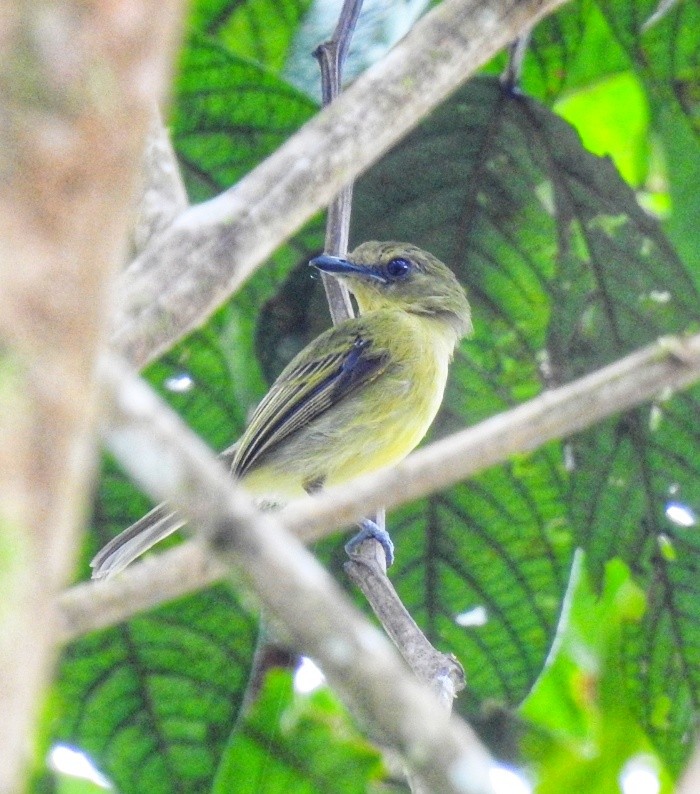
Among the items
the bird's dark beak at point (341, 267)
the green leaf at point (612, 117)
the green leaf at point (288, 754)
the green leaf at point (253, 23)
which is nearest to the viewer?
the green leaf at point (288, 754)

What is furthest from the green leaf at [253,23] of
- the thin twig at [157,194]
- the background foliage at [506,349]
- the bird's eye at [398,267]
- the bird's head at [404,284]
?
the thin twig at [157,194]

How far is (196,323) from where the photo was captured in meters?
1.35

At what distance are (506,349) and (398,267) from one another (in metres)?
1.05

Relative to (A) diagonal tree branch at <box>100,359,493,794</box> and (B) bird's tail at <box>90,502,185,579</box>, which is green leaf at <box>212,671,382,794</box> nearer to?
(B) bird's tail at <box>90,502,185,579</box>

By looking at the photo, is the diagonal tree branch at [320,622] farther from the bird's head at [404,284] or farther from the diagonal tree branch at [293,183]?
the bird's head at [404,284]

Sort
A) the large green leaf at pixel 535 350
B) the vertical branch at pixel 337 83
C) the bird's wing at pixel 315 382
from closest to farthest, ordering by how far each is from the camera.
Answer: the vertical branch at pixel 337 83, the large green leaf at pixel 535 350, the bird's wing at pixel 315 382

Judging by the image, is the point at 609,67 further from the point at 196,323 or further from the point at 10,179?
the point at 10,179

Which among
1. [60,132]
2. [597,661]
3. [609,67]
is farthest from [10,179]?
[597,661]

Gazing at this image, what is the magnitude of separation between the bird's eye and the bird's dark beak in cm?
4

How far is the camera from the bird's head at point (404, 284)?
4117 millimetres

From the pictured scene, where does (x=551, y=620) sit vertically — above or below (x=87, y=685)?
below

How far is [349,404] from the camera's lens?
3.98 meters

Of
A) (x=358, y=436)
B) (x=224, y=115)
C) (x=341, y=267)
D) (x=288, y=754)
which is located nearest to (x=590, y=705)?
(x=358, y=436)

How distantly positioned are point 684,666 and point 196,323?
2.11 metres
